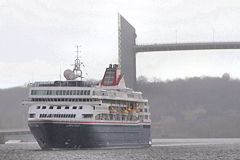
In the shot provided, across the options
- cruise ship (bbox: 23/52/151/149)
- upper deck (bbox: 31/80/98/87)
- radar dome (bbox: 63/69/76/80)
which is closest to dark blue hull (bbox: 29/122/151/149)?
cruise ship (bbox: 23/52/151/149)

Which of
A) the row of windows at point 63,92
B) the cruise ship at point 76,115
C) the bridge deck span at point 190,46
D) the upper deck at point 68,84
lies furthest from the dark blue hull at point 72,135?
the bridge deck span at point 190,46

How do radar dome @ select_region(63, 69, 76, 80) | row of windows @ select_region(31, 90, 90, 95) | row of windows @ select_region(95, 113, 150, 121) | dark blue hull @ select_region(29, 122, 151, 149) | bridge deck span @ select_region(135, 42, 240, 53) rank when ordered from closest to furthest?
dark blue hull @ select_region(29, 122, 151, 149) → row of windows @ select_region(31, 90, 90, 95) → row of windows @ select_region(95, 113, 150, 121) → radar dome @ select_region(63, 69, 76, 80) → bridge deck span @ select_region(135, 42, 240, 53)

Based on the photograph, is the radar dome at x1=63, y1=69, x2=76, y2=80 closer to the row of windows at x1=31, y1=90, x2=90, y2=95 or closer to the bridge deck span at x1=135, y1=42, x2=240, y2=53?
the row of windows at x1=31, y1=90, x2=90, y2=95

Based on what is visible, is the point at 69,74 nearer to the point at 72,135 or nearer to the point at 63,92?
the point at 63,92

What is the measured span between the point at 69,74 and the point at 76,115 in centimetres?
1052

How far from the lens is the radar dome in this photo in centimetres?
9558

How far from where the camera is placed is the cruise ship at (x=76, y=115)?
8575 centimetres

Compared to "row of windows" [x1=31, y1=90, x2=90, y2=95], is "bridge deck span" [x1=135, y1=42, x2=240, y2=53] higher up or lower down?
higher up

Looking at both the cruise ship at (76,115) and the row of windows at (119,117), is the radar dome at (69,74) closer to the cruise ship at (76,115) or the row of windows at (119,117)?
the cruise ship at (76,115)

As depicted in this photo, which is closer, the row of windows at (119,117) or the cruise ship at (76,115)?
the cruise ship at (76,115)

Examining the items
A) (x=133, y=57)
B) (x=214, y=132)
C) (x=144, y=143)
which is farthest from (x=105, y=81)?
(x=214, y=132)

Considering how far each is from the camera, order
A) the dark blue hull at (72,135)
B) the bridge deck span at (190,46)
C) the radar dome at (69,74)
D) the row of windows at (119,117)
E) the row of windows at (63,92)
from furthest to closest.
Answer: the bridge deck span at (190,46), the radar dome at (69,74), the row of windows at (119,117), the row of windows at (63,92), the dark blue hull at (72,135)

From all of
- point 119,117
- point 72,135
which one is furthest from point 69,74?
point 72,135

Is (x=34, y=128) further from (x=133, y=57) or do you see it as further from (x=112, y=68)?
(x=133, y=57)
